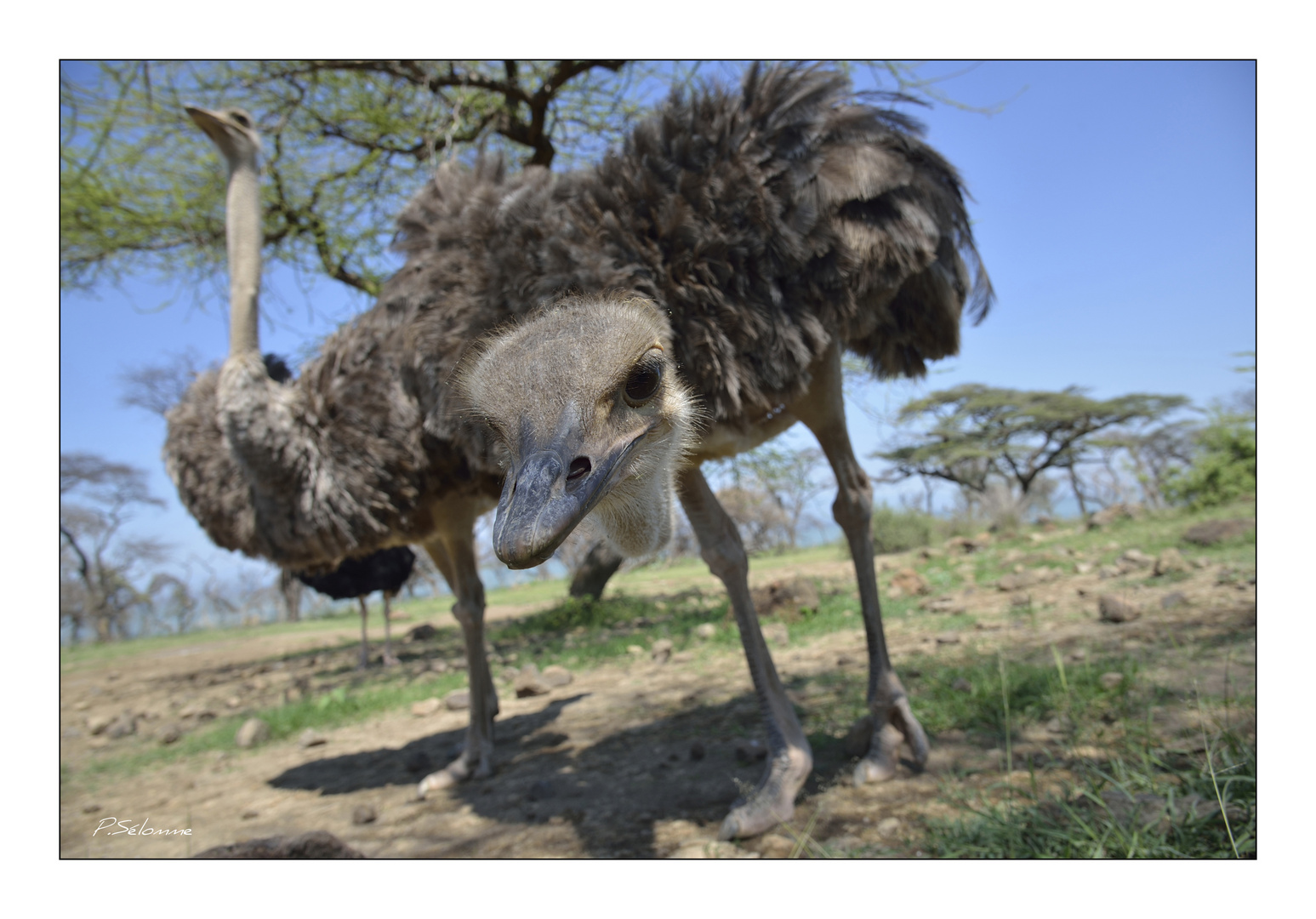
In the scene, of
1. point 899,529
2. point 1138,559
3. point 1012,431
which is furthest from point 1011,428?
point 1138,559

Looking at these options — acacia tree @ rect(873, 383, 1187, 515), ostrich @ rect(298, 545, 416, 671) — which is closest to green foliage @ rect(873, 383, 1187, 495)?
acacia tree @ rect(873, 383, 1187, 515)

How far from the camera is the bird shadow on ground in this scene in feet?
7.25

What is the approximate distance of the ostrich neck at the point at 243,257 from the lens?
258 centimetres

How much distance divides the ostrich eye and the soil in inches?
48.6

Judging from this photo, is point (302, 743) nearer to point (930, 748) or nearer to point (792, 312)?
point (930, 748)

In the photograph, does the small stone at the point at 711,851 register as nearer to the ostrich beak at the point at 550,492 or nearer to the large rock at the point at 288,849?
the large rock at the point at 288,849

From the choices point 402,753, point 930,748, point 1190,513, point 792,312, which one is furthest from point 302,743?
point 1190,513

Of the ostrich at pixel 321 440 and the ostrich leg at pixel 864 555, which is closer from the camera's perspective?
the ostrich leg at pixel 864 555

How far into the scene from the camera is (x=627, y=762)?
2.74 m

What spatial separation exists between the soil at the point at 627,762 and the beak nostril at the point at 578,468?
4.23ft

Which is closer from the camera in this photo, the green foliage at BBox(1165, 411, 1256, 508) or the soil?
the soil

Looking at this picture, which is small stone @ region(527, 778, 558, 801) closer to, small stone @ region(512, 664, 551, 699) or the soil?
the soil

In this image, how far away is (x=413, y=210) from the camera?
2.33 metres

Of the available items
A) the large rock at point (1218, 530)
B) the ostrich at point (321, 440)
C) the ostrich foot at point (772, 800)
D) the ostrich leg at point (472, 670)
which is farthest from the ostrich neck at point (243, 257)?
the large rock at point (1218, 530)
